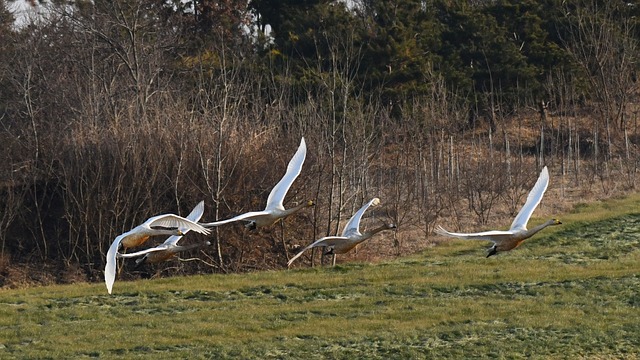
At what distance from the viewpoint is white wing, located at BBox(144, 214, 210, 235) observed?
608 inches

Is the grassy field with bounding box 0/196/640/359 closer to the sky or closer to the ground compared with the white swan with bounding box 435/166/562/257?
closer to the ground

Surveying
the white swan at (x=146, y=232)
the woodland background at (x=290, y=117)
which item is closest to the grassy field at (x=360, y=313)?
the white swan at (x=146, y=232)

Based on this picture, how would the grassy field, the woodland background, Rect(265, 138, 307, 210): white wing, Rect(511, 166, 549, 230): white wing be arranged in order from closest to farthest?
1. Rect(511, 166, 549, 230): white wing
2. Rect(265, 138, 307, 210): white wing
3. the grassy field
4. the woodland background

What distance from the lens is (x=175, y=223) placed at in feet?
52.6

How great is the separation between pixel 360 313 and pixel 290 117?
12242mm

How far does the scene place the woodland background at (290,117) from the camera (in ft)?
96.2

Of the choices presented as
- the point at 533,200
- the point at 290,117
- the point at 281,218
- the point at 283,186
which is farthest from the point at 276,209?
the point at 290,117

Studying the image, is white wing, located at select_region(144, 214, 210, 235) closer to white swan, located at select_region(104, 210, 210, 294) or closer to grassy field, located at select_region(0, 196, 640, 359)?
white swan, located at select_region(104, 210, 210, 294)

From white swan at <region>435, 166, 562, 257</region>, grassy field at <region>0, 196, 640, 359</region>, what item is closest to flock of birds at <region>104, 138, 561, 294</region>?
white swan at <region>435, 166, 562, 257</region>

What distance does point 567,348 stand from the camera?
18.7 meters

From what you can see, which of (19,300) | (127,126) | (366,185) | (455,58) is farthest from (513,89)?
(19,300)

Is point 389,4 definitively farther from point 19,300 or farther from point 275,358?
point 275,358

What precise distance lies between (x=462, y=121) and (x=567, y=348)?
2223 cm

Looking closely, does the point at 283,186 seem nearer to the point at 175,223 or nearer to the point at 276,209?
the point at 276,209
